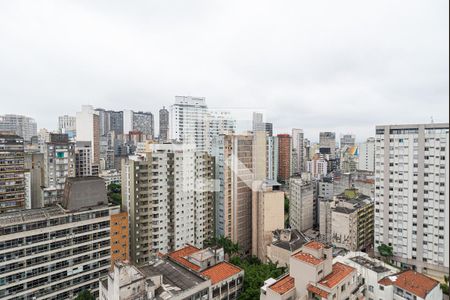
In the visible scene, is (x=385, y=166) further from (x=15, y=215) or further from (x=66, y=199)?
(x=15, y=215)

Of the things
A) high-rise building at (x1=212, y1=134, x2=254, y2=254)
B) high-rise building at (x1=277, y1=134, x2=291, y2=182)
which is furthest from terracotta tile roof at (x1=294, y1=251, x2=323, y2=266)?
high-rise building at (x1=277, y1=134, x2=291, y2=182)

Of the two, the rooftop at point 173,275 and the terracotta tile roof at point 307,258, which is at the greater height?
the terracotta tile roof at point 307,258

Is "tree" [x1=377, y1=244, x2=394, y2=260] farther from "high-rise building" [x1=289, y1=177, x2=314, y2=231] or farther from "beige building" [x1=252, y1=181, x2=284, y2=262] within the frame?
"high-rise building" [x1=289, y1=177, x2=314, y2=231]

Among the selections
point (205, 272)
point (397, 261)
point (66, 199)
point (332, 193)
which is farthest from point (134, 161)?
point (332, 193)

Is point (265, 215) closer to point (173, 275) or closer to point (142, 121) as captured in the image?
point (173, 275)

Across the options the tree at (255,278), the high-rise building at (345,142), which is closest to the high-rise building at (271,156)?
the tree at (255,278)

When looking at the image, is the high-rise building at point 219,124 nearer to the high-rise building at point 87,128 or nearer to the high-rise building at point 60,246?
the high-rise building at point 60,246

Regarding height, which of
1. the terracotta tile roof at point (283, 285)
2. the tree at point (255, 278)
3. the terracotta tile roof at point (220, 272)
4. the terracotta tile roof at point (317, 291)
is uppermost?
the terracotta tile roof at point (317, 291)
